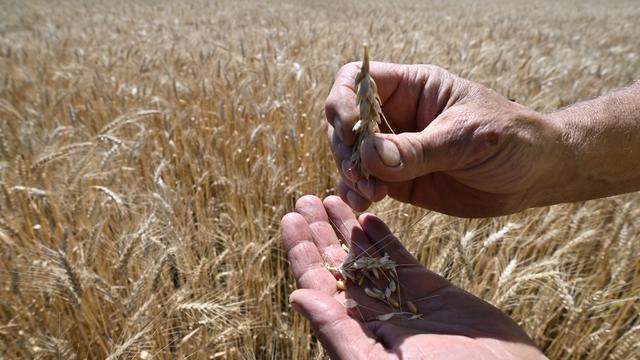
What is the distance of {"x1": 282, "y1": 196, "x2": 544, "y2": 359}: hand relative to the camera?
1.05 metres

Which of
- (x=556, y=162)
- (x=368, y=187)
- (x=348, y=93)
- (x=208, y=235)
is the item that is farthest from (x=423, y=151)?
(x=208, y=235)

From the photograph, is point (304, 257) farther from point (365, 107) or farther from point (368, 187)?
point (365, 107)

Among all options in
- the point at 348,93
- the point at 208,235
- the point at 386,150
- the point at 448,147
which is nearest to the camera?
the point at 386,150

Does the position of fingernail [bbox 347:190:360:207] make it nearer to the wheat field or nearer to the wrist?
the wheat field

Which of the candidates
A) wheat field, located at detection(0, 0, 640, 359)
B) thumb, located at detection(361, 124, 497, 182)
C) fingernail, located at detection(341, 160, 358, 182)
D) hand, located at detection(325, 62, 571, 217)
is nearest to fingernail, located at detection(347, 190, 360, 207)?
hand, located at detection(325, 62, 571, 217)

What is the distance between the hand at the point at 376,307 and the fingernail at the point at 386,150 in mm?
424

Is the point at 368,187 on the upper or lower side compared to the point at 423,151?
lower

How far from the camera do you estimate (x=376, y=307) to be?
50.8 inches

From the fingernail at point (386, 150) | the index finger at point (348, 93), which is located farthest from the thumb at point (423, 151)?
the index finger at point (348, 93)

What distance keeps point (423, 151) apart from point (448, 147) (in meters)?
0.08

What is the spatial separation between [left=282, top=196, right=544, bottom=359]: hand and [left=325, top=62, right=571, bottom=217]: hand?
0.16m

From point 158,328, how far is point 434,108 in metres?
1.13

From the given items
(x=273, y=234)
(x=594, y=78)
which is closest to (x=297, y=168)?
(x=273, y=234)

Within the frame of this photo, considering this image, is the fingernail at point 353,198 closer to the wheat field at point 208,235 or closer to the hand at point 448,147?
the hand at point 448,147
